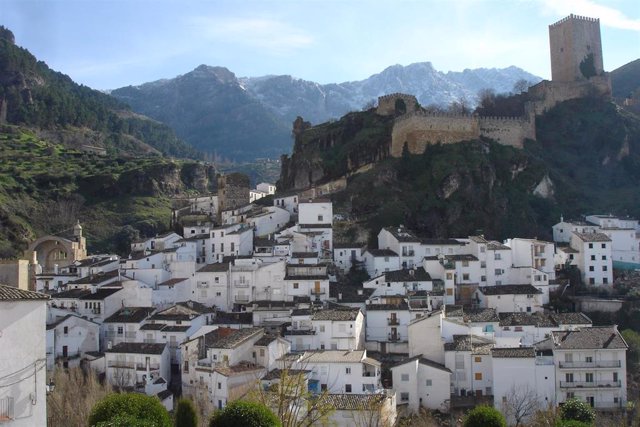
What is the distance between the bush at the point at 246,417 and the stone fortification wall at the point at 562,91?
223ft

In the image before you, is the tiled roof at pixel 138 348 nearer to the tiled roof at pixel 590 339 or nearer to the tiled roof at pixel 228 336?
the tiled roof at pixel 228 336

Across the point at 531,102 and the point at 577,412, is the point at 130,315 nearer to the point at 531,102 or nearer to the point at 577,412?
the point at 577,412

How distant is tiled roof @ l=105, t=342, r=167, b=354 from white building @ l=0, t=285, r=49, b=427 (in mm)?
22038

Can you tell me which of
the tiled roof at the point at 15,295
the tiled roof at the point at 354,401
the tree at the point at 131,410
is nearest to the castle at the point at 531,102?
the tiled roof at the point at 354,401

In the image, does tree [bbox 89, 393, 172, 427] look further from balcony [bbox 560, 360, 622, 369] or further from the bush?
balcony [bbox 560, 360, 622, 369]

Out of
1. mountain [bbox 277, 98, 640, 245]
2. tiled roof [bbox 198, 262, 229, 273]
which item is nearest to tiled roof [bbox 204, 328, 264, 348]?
tiled roof [bbox 198, 262, 229, 273]

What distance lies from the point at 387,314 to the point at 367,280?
7.01 m

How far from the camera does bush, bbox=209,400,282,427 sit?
1894 cm

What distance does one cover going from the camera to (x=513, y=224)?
195 feet

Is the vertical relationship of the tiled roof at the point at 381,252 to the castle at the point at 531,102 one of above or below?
below

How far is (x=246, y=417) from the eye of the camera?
62.3 feet

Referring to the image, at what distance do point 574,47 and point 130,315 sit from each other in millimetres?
66964

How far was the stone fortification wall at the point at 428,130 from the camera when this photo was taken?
2616 inches

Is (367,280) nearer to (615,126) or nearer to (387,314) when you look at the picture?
(387,314)
